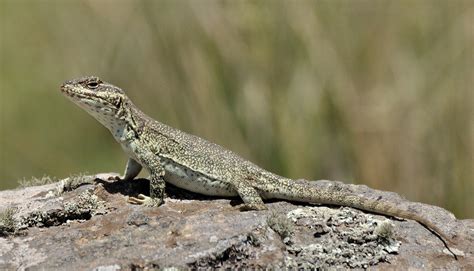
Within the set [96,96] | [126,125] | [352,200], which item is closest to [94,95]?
[96,96]

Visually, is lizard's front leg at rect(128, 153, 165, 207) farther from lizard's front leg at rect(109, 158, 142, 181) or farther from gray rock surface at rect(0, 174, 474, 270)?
lizard's front leg at rect(109, 158, 142, 181)

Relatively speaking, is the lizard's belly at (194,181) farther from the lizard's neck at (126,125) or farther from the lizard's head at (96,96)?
the lizard's head at (96,96)

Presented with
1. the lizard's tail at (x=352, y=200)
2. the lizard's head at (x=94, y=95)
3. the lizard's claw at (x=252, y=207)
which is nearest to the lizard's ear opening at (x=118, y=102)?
the lizard's head at (x=94, y=95)

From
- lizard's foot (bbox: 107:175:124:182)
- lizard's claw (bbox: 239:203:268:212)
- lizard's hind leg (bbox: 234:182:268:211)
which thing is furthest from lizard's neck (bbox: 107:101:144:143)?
lizard's claw (bbox: 239:203:268:212)

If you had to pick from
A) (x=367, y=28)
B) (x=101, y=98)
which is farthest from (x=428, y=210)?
(x=367, y=28)

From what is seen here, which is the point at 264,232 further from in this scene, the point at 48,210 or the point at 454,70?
the point at 454,70
